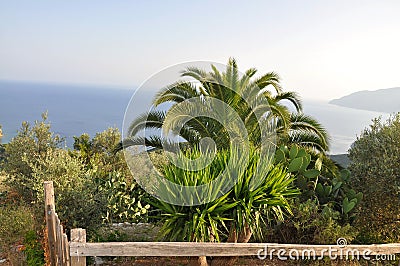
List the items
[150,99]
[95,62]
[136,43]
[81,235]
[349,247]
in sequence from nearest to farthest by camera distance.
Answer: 1. [81,235]
2. [349,247]
3. [150,99]
4. [136,43]
5. [95,62]

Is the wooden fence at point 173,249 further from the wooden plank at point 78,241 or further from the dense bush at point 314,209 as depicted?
the dense bush at point 314,209

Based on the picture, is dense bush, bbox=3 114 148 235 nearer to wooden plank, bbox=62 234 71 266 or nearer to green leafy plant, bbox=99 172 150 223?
green leafy plant, bbox=99 172 150 223

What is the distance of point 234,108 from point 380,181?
2910 mm

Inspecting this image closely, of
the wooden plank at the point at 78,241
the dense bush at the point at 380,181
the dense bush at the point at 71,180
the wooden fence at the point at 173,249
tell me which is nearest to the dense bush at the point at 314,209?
the dense bush at the point at 380,181

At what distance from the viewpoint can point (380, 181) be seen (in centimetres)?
596

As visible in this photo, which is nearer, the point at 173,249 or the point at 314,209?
the point at 173,249

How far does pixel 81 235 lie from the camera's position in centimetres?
312

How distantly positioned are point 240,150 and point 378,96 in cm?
1042

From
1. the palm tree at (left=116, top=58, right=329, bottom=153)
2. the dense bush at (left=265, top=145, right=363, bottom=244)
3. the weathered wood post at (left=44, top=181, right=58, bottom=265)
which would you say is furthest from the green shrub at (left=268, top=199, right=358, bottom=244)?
the weathered wood post at (left=44, top=181, right=58, bottom=265)

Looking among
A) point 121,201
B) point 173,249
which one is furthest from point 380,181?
point 121,201

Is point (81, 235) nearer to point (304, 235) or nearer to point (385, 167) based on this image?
point (304, 235)

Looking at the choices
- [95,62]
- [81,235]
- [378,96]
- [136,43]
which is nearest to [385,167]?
[81,235]

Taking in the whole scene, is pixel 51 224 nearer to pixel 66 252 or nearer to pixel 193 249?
pixel 66 252

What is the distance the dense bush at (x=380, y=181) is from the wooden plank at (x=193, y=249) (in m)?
2.14
